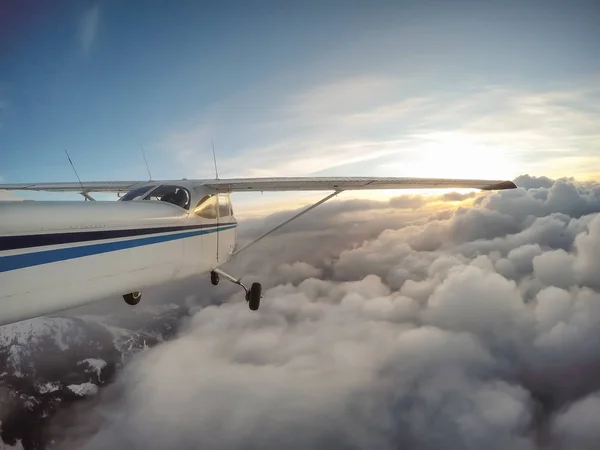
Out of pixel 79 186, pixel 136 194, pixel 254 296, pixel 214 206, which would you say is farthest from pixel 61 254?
pixel 79 186

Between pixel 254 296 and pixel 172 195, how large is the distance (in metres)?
3.83

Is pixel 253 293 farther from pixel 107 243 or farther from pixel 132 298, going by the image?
pixel 107 243

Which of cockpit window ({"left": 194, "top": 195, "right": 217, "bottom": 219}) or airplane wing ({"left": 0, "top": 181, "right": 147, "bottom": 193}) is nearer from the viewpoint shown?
cockpit window ({"left": 194, "top": 195, "right": 217, "bottom": 219})

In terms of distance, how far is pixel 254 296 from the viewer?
8.66m

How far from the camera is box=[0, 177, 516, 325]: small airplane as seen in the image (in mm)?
2756

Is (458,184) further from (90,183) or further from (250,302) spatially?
(90,183)

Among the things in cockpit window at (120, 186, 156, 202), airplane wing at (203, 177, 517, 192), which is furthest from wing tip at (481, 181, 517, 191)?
cockpit window at (120, 186, 156, 202)

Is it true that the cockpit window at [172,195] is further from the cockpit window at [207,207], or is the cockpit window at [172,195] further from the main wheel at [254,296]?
the main wheel at [254,296]

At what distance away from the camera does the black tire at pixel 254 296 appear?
8.62 meters

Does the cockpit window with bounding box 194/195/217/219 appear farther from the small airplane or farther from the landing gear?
the landing gear

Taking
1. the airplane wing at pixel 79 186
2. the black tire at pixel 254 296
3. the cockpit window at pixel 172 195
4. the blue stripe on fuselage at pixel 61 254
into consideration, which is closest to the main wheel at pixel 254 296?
the black tire at pixel 254 296

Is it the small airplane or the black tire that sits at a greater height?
the small airplane

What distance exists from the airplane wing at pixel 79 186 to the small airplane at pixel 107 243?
12.8 ft

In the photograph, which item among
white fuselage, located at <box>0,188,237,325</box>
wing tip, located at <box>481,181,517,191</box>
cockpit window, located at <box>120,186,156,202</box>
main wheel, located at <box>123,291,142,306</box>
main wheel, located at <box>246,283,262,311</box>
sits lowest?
main wheel, located at <box>246,283,262,311</box>
